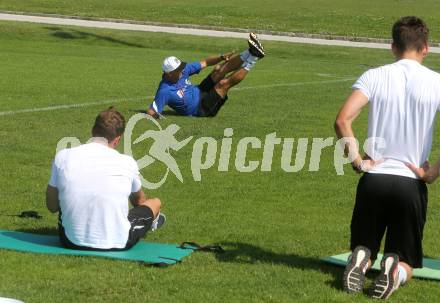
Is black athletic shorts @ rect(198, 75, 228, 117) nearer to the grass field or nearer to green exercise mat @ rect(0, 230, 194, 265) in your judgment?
green exercise mat @ rect(0, 230, 194, 265)

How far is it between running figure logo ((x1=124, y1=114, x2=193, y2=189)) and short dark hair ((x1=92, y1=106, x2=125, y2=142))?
3929 millimetres

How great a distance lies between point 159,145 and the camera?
1557 centimetres

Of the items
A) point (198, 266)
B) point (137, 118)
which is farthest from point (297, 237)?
point (137, 118)

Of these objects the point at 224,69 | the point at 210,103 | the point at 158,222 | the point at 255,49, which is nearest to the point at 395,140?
the point at 158,222

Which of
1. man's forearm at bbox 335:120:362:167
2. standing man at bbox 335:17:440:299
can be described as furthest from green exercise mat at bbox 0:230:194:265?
man's forearm at bbox 335:120:362:167

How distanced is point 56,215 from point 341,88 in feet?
50.7

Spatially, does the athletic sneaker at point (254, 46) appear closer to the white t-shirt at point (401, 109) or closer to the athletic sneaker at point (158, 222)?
the athletic sneaker at point (158, 222)

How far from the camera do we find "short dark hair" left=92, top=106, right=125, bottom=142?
8.67 m

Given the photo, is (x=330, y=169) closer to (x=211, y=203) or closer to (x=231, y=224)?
(x=211, y=203)

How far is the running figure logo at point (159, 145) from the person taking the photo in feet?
44.9

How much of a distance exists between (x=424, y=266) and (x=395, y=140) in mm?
1478

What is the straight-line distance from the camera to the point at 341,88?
994 inches

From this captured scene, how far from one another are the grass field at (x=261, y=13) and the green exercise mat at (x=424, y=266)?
37165mm

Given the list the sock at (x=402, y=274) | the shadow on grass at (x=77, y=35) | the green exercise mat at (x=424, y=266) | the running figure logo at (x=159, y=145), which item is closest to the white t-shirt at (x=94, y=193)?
the green exercise mat at (x=424, y=266)
